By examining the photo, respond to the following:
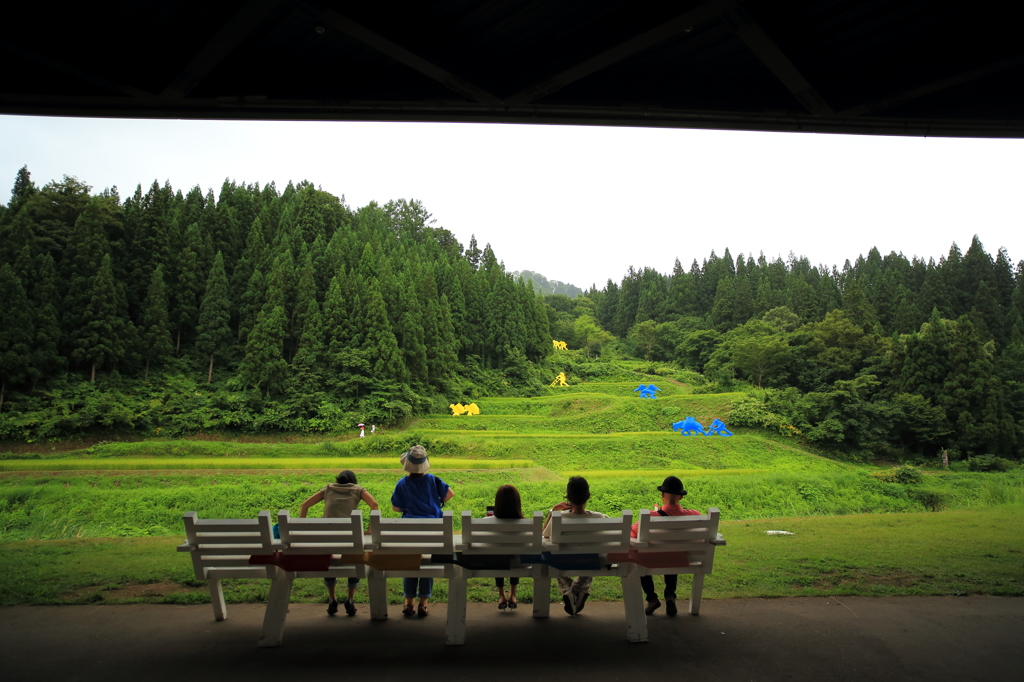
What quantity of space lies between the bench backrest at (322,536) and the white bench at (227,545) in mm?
159

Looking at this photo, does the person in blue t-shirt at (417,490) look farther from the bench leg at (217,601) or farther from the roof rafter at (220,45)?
the roof rafter at (220,45)

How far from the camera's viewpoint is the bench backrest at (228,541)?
3883 millimetres

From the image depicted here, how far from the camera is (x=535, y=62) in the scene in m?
4.47

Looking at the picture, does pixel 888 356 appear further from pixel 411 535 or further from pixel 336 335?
pixel 411 535

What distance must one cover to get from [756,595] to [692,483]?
10.3 metres

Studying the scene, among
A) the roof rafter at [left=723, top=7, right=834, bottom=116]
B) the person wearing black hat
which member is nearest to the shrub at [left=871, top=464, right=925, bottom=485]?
the roof rafter at [left=723, top=7, right=834, bottom=116]

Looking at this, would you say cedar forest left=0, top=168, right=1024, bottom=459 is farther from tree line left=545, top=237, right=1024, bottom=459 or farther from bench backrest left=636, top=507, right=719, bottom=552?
bench backrest left=636, top=507, right=719, bottom=552

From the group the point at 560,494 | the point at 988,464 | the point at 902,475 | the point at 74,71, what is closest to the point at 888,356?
the point at 988,464

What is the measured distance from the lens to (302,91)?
4.80m

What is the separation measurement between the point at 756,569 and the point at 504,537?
2934 mm

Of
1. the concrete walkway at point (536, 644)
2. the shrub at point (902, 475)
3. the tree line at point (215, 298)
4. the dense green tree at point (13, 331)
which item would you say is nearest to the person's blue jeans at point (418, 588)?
the concrete walkway at point (536, 644)

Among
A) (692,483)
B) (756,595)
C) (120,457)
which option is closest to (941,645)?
(756,595)

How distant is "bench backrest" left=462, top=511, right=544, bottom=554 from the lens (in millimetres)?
3824

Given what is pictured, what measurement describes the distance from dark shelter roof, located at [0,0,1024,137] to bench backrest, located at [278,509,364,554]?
3012mm
